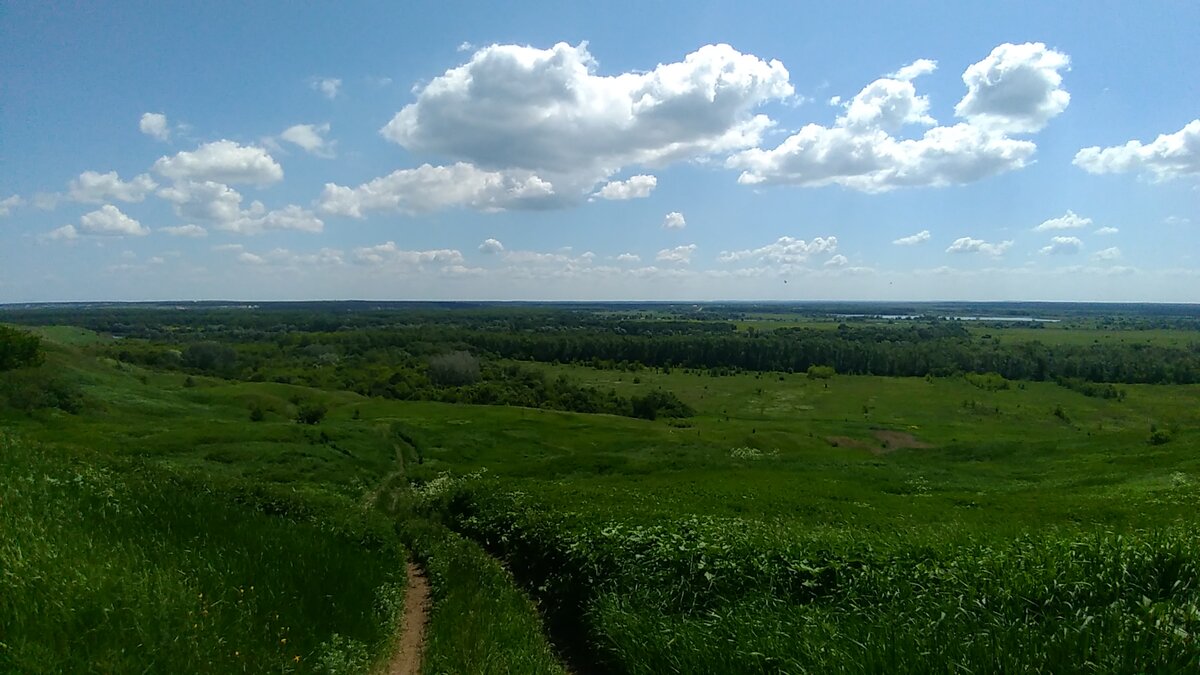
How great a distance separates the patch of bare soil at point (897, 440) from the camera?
246 feet

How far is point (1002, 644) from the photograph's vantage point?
277 inches

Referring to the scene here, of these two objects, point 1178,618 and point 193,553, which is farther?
point 193,553

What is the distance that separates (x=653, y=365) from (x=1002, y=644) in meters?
167

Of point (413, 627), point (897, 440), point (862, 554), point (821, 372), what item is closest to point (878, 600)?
point (862, 554)

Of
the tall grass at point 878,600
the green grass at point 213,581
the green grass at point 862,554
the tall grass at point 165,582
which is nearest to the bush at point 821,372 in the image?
the green grass at point 862,554

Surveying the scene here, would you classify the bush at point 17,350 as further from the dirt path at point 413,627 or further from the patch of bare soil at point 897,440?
the patch of bare soil at point 897,440

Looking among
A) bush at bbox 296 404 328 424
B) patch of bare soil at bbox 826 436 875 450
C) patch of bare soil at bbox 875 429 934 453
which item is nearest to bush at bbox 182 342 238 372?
bush at bbox 296 404 328 424

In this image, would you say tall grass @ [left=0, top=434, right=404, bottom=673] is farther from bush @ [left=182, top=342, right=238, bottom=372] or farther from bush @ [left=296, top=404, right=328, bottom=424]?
bush @ [left=182, top=342, right=238, bottom=372]

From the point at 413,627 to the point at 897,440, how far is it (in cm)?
7667

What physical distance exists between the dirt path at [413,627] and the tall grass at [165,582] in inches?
16.2

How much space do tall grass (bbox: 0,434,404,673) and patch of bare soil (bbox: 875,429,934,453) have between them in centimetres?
6999

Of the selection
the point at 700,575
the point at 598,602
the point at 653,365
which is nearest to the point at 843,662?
the point at 700,575

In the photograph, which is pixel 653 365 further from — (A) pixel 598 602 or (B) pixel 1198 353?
(A) pixel 598 602

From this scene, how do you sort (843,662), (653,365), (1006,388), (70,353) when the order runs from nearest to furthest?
(843,662)
(70,353)
(1006,388)
(653,365)
